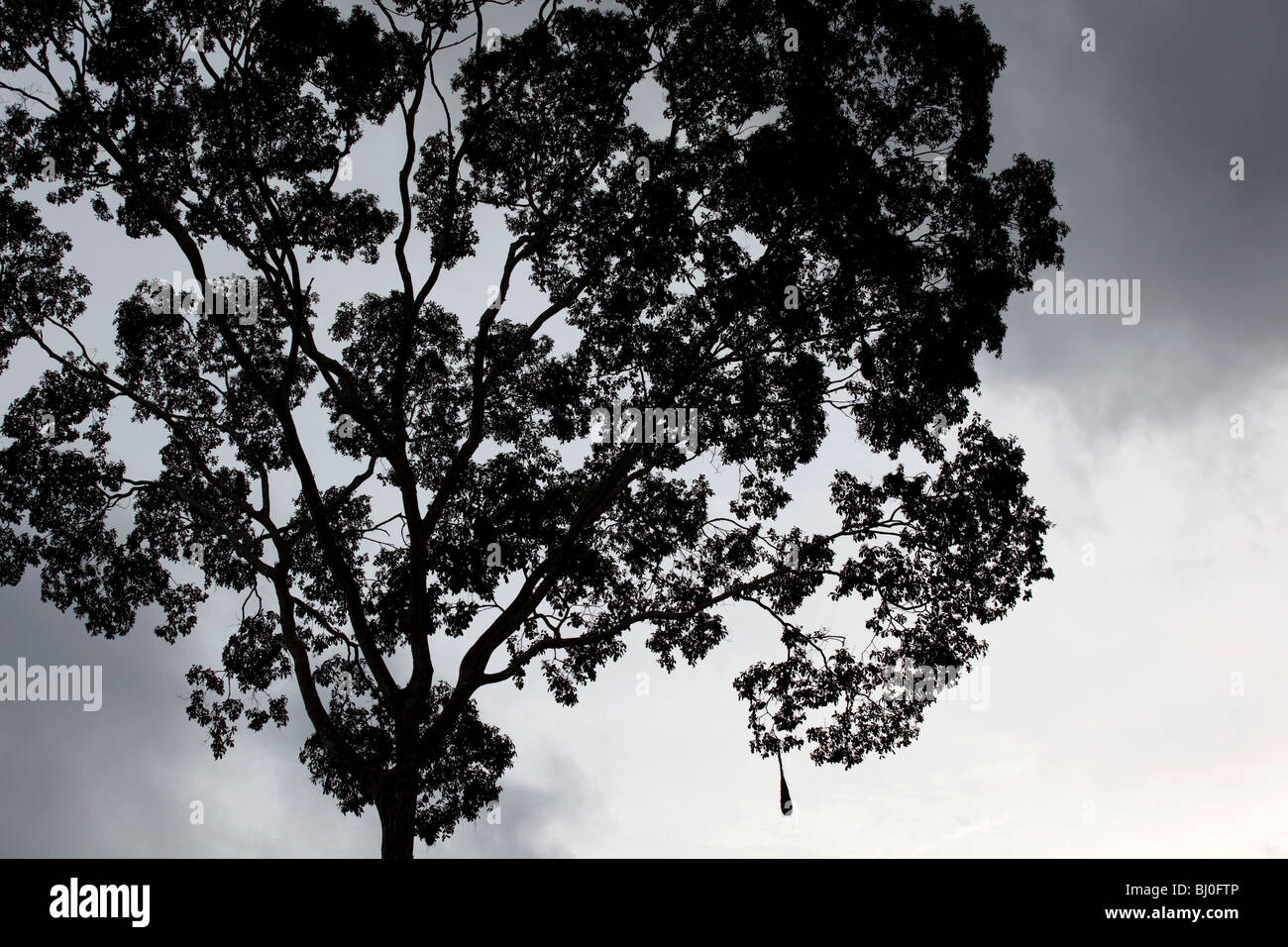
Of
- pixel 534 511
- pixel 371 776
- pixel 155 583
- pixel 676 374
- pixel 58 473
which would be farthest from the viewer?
pixel 155 583

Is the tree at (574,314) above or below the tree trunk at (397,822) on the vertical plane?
above

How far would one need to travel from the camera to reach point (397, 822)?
13484 mm

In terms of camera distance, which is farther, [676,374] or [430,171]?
[430,171]

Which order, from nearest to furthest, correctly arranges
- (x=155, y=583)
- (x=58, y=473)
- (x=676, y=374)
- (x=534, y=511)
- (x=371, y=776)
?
1. (x=371, y=776)
2. (x=676, y=374)
3. (x=534, y=511)
4. (x=58, y=473)
5. (x=155, y=583)

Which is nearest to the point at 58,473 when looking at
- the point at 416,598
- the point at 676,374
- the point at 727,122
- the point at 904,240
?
the point at 416,598

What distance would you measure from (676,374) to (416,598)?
17.6ft

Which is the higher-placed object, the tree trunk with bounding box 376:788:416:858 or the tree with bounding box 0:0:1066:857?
the tree with bounding box 0:0:1066:857

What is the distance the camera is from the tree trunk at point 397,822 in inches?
528

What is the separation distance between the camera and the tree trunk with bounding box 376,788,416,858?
13.4 metres
